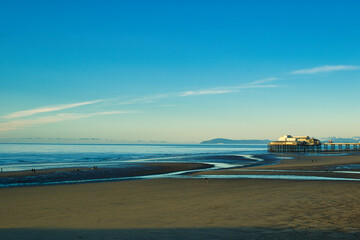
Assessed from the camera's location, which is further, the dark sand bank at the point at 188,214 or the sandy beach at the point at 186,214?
the dark sand bank at the point at 188,214

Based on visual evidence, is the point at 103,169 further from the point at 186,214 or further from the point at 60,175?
the point at 186,214

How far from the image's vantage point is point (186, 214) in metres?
12.8

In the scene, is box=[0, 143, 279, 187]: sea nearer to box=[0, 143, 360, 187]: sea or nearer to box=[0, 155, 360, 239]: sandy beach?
box=[0, 143, 360, 187]: sea

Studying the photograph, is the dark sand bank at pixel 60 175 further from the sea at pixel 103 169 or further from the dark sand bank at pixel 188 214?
the dark sand bank at pixel 188 214

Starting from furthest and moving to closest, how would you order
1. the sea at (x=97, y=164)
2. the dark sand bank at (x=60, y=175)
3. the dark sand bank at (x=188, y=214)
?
1. the sea at (x=97, y=164)
2. the dark sand bank at (x=60, y=175)
3. the dark sand bank at (x=188, y=214)

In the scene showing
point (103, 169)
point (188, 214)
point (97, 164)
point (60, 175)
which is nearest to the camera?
point (188, 214)

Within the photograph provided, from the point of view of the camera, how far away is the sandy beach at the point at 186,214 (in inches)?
396

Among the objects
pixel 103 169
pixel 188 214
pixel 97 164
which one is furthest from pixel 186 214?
pixel 97 164

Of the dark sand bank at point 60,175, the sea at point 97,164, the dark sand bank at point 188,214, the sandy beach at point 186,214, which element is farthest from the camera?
the sea at point 97,164

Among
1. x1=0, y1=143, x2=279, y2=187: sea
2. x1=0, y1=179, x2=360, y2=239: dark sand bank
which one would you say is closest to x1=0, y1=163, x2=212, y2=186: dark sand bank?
x1=0, y1=143, x2=279, y2=187: sea

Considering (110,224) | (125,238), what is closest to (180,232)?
(125,238)

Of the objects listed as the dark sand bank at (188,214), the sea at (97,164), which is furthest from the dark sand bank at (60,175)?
the dark sand bank at (188,214)

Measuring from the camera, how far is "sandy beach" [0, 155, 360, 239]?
33.0 ft

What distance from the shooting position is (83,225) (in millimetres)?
11336
